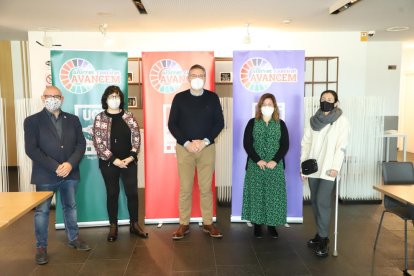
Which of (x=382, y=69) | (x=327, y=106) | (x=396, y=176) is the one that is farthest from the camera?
(x=382, y=69)

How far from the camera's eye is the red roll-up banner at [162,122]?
392cm

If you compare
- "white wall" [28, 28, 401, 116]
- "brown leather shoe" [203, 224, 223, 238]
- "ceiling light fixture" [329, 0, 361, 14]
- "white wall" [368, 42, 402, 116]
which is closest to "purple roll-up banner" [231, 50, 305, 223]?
"brown leather shoe" [203, 224, 223, 238]

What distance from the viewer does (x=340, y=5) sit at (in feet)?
14.8

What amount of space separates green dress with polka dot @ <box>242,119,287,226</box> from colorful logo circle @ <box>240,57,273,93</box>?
598 mm

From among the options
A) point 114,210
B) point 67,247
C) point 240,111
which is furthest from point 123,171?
point 240,111

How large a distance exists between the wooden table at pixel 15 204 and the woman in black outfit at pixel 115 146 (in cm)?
114

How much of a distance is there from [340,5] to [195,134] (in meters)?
2.75

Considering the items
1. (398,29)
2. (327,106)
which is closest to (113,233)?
(327,106)

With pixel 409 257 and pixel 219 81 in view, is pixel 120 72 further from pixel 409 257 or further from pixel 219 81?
pixel 409 257

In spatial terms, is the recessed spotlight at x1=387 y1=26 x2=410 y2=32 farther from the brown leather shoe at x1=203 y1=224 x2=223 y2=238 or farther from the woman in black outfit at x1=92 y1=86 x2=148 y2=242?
the woman in black outfit at x1=92 y1=86 x2=148 y2=242

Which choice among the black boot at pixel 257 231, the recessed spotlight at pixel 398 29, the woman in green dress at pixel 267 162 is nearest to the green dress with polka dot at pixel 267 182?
the woman in green dress at pixel 267 162

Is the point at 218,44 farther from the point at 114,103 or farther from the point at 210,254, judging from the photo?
the point at 210,254

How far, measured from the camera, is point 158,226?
405 cm

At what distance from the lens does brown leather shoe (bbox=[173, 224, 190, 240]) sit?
367 centimetres
